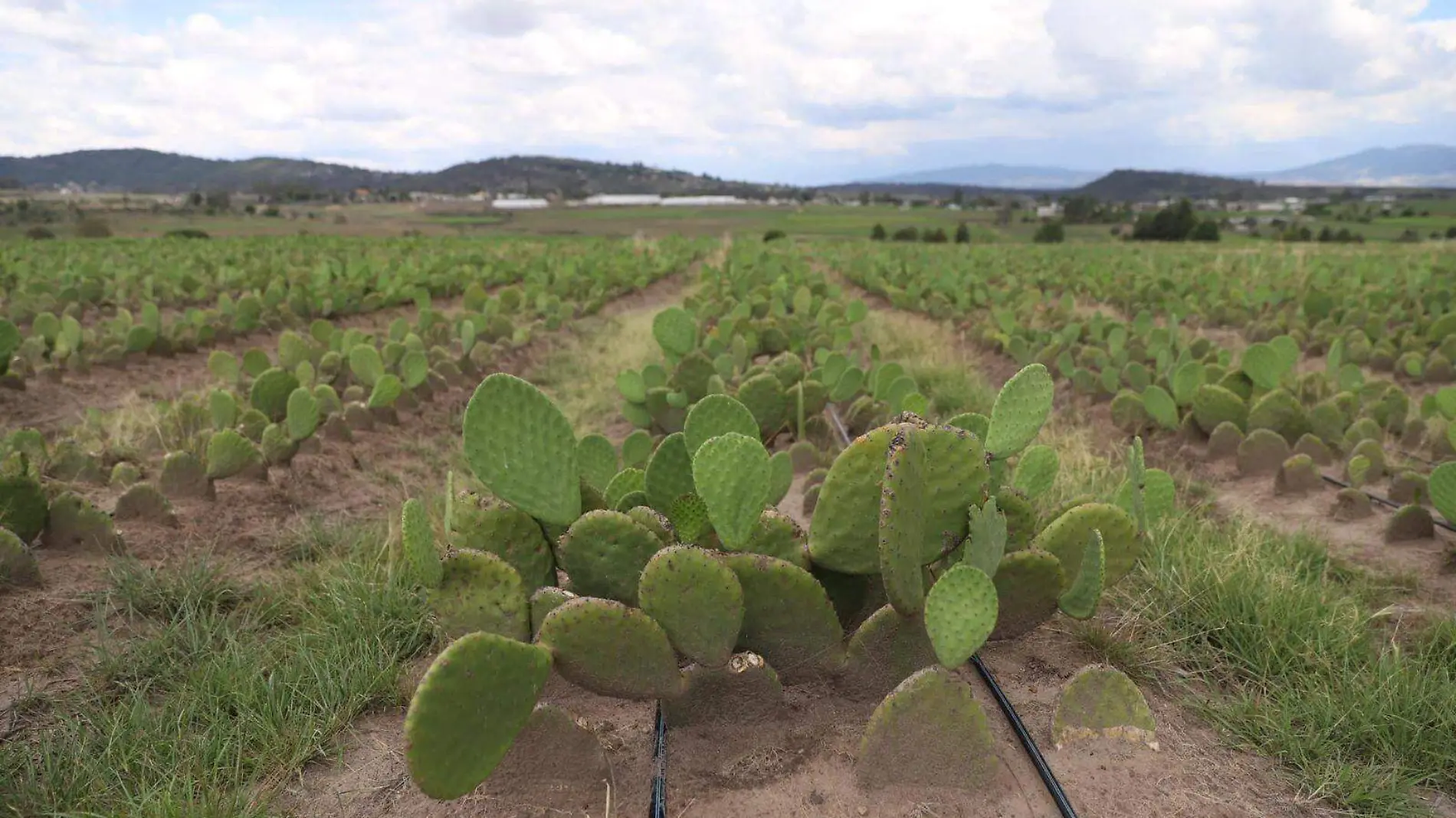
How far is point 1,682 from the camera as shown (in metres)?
2.27

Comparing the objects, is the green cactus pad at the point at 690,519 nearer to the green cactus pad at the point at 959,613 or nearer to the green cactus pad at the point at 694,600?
the green cactus pad at the point at 694,600

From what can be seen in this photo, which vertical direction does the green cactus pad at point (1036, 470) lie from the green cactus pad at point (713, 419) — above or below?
below

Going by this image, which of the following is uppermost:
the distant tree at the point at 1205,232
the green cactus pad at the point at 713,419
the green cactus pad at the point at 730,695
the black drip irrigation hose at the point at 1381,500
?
the green cactus pad at the point at 713,419

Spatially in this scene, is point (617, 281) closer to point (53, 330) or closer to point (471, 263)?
point (471, 263)

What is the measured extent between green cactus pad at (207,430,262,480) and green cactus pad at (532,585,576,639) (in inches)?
83.7

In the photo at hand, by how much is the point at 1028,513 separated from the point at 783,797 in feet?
3.24

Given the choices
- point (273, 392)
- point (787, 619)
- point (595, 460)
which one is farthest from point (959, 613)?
point (273, 392)

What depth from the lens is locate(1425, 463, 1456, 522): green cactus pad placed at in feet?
9.34

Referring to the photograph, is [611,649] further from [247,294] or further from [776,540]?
[247,294]

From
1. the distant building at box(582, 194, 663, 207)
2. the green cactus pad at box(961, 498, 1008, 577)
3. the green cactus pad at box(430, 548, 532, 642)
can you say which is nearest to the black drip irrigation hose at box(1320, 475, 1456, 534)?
the green cactus pad at box(961, 498, 1008, 577)

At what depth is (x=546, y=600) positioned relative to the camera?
1.91 meters

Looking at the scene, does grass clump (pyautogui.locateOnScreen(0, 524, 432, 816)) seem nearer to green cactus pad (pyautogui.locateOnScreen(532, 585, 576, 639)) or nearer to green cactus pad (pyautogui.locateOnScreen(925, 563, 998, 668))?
green cactus pad (pyautogui.locateOnScreen(532, 585, 576, 639))

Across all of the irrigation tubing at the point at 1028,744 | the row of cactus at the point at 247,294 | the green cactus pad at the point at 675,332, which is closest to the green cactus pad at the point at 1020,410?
the irrigation tubing at the point at 1028,744

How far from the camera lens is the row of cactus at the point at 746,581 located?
1707 mm
